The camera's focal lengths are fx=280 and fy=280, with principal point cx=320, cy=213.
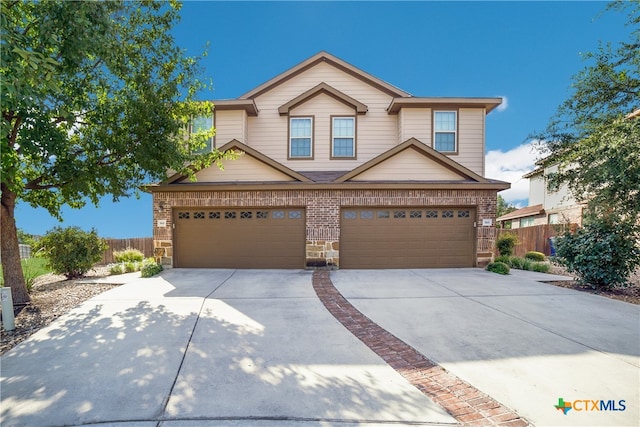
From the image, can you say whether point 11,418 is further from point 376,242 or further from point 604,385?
point 376,242

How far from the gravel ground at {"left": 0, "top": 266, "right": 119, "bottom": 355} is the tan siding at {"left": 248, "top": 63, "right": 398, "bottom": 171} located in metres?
7.46

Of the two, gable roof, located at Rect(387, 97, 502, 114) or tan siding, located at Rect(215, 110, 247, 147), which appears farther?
tan siding, located at Rect(215, 110, 247, 147)

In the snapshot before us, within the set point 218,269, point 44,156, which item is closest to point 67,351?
point 44,156

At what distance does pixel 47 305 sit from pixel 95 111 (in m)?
4.34

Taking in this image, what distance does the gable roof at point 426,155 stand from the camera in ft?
31.8

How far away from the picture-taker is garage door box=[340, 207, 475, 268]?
31.9 ft

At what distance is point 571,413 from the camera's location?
2.70 metres

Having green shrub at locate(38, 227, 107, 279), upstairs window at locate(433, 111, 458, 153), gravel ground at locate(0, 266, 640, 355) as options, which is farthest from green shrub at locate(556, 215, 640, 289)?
green shrub at locate(38, 227, 107, 279)

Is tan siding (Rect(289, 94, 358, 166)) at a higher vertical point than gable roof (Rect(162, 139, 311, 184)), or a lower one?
higher

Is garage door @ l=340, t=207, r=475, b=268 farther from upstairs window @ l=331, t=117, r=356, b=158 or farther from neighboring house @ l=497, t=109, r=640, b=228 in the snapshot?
neighboring house @ l=497, t=109, r=640, b=228

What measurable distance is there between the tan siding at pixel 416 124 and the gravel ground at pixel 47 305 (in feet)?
37.1

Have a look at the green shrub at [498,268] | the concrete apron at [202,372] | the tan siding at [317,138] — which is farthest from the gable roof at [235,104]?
the green shrub at [498,268]

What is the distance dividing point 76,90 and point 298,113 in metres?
7.48

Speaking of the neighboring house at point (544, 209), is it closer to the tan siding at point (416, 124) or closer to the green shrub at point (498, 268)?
the tan siding at point (416, 124)
